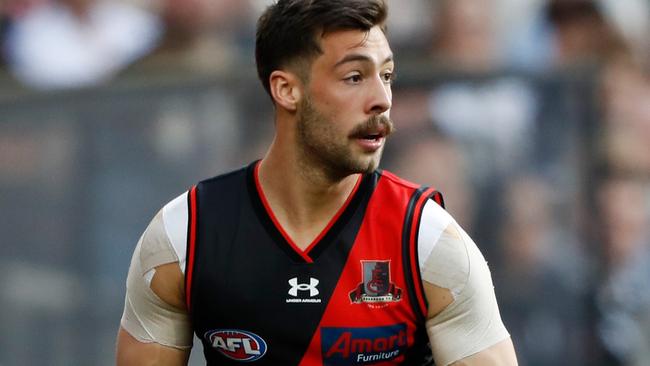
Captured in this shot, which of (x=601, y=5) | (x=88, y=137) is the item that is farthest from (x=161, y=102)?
(x=601, y=5)

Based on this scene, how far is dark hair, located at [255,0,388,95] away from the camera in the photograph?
4590mm

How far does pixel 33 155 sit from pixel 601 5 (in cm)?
423

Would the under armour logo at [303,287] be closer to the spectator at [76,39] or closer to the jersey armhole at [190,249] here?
the jersey armhole at [190,249]

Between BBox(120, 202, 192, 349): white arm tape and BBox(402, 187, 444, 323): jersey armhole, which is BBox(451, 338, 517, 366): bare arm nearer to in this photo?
BBox(402, 187, 444, 323): jersey armhole

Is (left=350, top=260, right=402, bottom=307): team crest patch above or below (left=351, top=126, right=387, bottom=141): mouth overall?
below

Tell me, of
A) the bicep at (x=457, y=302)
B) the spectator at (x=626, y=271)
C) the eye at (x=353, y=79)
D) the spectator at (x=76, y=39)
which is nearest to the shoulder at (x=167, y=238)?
the eye at (x=353, y=79)

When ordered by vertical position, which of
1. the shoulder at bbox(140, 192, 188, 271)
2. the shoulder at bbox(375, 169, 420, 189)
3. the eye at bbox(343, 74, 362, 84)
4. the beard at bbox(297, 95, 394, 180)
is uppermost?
the eye at bbox(343, 74, 362, 84)

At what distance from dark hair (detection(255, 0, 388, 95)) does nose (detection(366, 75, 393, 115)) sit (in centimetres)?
19

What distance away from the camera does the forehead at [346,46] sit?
459cm

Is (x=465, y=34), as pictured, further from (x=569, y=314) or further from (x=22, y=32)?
(x=22, y=32)

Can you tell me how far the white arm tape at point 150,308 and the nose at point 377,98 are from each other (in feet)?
2.81

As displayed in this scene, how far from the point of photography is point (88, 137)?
8023 millimetres

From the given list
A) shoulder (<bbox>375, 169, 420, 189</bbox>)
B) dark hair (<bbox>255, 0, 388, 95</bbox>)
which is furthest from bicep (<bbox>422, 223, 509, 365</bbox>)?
dark hair (<bbox>255, 0, 388, 95</bbox>)

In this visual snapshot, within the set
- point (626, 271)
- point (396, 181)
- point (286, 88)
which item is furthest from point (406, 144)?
point (286, 88)
